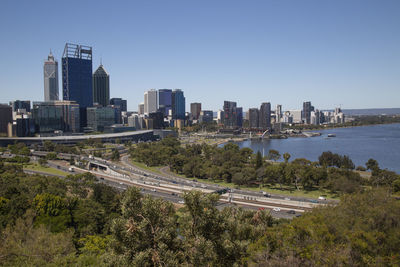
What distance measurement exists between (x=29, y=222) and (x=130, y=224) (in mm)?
6841

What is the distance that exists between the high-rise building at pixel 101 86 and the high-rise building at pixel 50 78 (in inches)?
671

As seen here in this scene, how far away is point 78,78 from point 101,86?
1696 centimetres

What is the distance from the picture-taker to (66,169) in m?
25.5

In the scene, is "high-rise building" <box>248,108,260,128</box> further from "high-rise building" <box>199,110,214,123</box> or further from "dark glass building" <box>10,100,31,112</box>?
"dark glass building" <box>10,100,31,112</box>

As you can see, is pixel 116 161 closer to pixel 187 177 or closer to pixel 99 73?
pixel 187 177

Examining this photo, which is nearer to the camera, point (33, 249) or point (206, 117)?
point (33, 249)

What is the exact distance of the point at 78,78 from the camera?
55125 mm

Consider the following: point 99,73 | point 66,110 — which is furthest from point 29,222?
point 99,73

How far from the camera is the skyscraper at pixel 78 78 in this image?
53969mm

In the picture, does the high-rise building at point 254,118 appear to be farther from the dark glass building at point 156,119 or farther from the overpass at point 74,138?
the overpass at point 74,138

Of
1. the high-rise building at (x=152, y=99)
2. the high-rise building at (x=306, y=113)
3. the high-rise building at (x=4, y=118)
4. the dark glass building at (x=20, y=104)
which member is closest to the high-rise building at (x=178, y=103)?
the high-rise building at (x=152, y=99)

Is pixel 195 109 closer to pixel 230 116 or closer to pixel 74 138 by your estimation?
pixel 230 116

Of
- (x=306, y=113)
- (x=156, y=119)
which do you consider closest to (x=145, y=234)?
(x=156, y=119)

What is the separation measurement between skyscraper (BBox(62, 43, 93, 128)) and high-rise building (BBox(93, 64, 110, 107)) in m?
14.9
